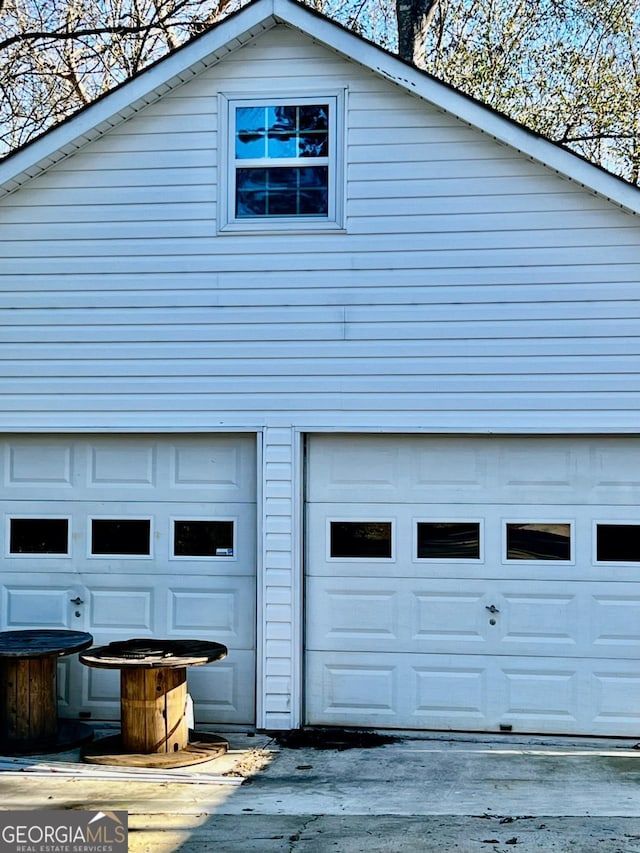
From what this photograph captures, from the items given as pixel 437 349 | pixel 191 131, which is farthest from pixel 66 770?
pixel 191 131

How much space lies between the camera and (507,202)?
878 centimetres

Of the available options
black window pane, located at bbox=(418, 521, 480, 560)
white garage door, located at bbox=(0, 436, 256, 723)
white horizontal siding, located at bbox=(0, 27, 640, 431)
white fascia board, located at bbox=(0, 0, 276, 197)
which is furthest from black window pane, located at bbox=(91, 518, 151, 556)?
white fascia board, located at bbox=(0, 0, 276, 197)

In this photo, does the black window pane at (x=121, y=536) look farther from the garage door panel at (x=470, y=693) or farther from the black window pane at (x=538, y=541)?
the black window pane at (x=538, y=541)

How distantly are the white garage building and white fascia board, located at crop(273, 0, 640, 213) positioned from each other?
2 centimetres

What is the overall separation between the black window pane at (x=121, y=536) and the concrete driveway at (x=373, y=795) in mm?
1724

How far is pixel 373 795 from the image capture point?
7176 millimetres

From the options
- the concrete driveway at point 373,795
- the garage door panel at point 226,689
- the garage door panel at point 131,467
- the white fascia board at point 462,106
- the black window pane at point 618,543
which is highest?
the white fascia board at point 462,106

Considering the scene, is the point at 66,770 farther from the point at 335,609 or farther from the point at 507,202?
the point at 507,202

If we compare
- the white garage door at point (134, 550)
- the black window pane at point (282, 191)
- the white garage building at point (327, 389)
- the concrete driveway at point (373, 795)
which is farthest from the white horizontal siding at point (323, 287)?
the concrete driveway at point (373, 795)

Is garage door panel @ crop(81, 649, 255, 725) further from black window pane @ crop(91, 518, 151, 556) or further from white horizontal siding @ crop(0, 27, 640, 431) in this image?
white horizontal siding @ crop(0, 27, 640, 431)

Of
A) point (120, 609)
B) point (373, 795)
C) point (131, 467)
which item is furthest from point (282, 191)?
point (373, 795)

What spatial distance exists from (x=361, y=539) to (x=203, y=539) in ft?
4.26

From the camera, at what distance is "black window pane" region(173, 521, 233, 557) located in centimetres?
916

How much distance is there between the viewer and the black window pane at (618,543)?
8688mm
